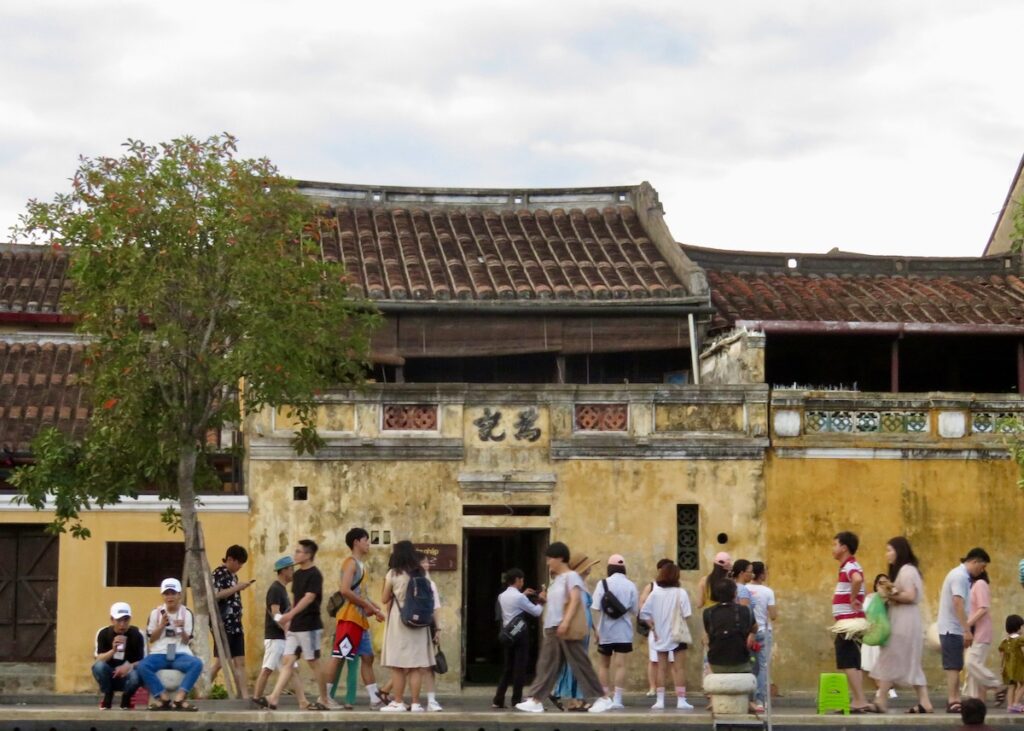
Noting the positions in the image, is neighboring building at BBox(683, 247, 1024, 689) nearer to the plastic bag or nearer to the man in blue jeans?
the plastic bag

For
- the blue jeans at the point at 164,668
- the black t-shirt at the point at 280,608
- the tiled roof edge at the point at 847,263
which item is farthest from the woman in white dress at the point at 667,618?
the tiled roof edge at the point at 847,263

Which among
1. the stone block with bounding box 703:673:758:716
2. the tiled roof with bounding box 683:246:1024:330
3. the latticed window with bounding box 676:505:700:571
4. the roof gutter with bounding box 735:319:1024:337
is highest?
the tiled roof with bounding box 683:246:1024:330

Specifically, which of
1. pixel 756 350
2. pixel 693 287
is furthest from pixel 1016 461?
pixel 693 287

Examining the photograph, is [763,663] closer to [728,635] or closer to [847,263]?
[728,635]

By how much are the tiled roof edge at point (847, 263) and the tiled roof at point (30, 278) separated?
9809mm

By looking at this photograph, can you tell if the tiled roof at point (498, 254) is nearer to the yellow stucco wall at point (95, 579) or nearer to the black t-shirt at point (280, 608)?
the yellow stucco wall at point (95, 579)

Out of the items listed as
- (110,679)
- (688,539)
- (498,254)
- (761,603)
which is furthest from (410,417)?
(110,679)

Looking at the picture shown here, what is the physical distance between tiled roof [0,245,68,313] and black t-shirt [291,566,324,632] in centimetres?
1048

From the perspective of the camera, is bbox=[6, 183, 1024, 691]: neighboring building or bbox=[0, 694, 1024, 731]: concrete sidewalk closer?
bbox=[0, 694, 1024, 731]: concrete sidewalk

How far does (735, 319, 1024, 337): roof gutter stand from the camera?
2673cm

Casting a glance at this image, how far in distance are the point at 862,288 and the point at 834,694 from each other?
42.2ft

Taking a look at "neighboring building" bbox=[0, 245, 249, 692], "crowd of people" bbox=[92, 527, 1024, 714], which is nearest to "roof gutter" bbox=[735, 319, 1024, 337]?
"crowd of people" bbox=[92, 527, 1024, 714]

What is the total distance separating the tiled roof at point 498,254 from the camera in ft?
92.3

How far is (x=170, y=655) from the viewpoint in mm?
18781
